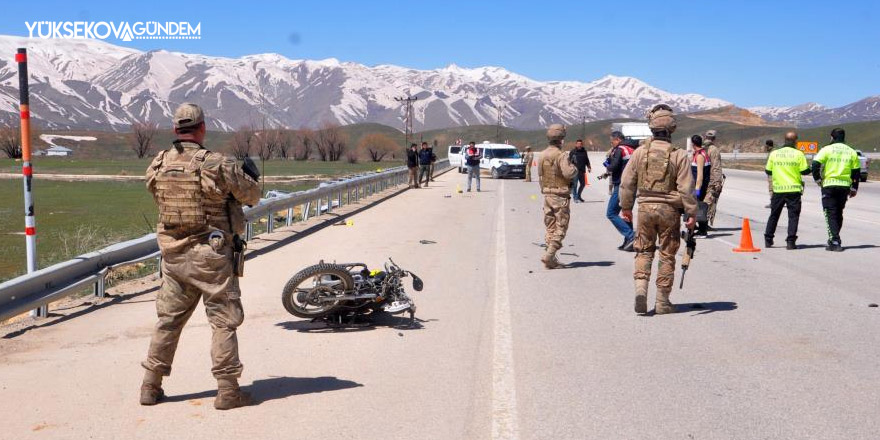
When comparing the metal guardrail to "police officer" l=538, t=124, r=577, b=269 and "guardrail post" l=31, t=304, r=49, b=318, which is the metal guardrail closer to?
"guardrail post" l=31, t=304, r=49, b=318

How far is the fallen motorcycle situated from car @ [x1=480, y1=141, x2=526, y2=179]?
1443 inches

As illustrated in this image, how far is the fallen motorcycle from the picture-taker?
27.5 feet

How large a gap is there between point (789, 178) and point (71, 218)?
17.2 metres

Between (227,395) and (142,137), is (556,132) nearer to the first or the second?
(227,395)

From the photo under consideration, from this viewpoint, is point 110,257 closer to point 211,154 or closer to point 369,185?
point 211,154

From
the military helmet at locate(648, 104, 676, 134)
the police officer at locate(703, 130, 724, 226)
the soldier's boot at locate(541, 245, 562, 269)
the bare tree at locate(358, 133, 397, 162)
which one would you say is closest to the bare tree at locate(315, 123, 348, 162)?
the bare tree at locate(358, 133, 397, 162)

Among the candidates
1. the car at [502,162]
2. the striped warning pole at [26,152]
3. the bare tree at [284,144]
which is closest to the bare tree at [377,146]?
the bare tree at [284,144]

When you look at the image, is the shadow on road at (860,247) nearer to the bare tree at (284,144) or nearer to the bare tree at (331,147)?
the bare tree at (331,147)

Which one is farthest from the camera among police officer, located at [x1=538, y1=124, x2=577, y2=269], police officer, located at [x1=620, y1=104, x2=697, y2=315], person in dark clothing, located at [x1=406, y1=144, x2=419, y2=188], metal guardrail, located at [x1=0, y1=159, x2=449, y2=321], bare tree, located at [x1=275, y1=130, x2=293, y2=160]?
bare tree, located at [x1=275, y1=130, x2=293, y2=160]

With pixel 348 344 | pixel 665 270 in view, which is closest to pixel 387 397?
pixel 348 344

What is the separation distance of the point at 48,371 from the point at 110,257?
10.8 ft

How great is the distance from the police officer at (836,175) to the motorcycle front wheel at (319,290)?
8.58 metres

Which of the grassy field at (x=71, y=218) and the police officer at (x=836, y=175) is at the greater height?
the police officer at (x=836, y=175)

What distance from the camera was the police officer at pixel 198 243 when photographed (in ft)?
19.1
